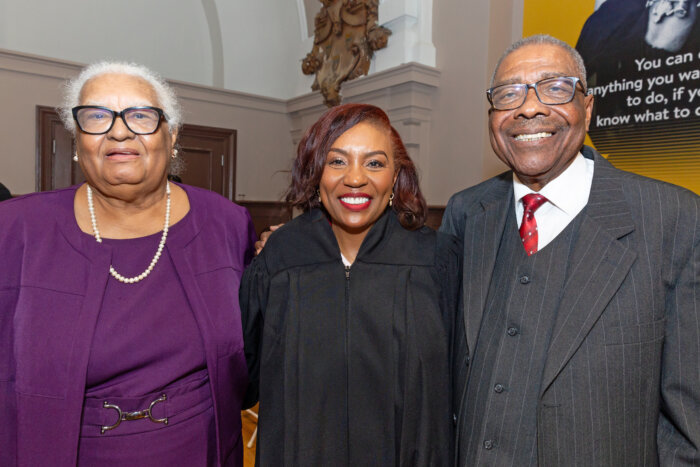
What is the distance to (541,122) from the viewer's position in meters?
1.45

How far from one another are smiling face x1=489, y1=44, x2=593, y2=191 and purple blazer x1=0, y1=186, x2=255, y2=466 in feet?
3.59

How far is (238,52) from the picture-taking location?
6914mm

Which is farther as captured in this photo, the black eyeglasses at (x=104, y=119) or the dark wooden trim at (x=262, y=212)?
the dark wooden trim at (x=262, y=212)

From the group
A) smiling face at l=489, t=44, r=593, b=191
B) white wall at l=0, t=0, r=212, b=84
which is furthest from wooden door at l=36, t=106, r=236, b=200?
smiling face at l=489, t=44, r=593, b=191

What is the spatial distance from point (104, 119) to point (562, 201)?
145 centimetres

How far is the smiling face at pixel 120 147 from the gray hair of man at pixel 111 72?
0.03 meters

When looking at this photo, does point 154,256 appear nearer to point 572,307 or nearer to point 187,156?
point 572,307

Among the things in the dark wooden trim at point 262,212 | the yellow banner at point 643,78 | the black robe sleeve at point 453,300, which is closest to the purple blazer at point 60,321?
the black robe sleeve at point 453,300

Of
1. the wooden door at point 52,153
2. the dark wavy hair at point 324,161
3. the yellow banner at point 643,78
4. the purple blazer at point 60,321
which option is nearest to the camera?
the purple blazer at point 60,321

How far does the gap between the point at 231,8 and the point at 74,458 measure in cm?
664

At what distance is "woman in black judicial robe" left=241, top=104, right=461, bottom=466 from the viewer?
5.20 ft

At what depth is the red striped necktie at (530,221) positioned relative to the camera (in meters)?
1.46

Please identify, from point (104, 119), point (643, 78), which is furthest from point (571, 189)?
point (643, 78)

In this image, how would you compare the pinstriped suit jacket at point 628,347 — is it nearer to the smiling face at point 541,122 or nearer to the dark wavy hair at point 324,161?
the smiling face at point 541,122
